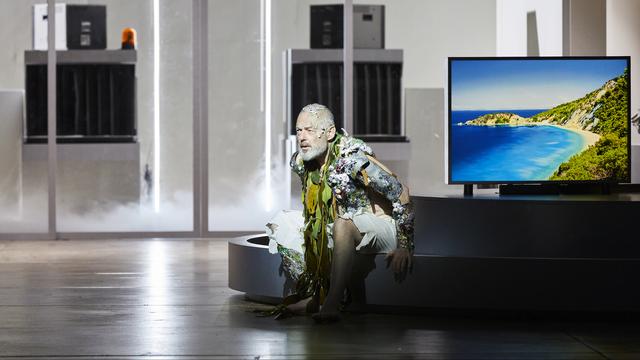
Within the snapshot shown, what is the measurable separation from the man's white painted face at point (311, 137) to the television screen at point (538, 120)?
3.59 ft

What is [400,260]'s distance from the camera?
16.1ft

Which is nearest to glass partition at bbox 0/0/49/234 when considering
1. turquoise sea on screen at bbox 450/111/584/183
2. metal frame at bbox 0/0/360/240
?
metal frame at bbox 0/0/360/240

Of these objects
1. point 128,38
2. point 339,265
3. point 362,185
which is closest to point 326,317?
point 339,265

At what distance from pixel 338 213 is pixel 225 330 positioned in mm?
755

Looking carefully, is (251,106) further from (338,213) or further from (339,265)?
(339,265)

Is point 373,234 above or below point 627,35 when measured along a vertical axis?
below

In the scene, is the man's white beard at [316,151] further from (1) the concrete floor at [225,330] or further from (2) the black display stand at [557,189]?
(2) the black display stand at [557,189]

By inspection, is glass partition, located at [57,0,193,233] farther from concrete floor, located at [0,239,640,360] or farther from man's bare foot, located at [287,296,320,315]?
man's bare foot, located at [287,296,320,315]

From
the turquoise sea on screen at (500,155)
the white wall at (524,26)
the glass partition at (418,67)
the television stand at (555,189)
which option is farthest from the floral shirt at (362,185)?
the white wall at (524,26)

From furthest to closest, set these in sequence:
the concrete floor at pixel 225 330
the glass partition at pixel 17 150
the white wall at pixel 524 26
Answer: the glass partition at pixel 17 150 < the white wall at pixel 524 26 < the concrete floor at pixel 225 330

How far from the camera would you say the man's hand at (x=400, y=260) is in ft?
16.1

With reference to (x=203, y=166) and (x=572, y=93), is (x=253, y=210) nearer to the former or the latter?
(x=203, y=166)

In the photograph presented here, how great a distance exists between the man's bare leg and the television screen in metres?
1.16

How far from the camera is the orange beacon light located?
9.42 m
